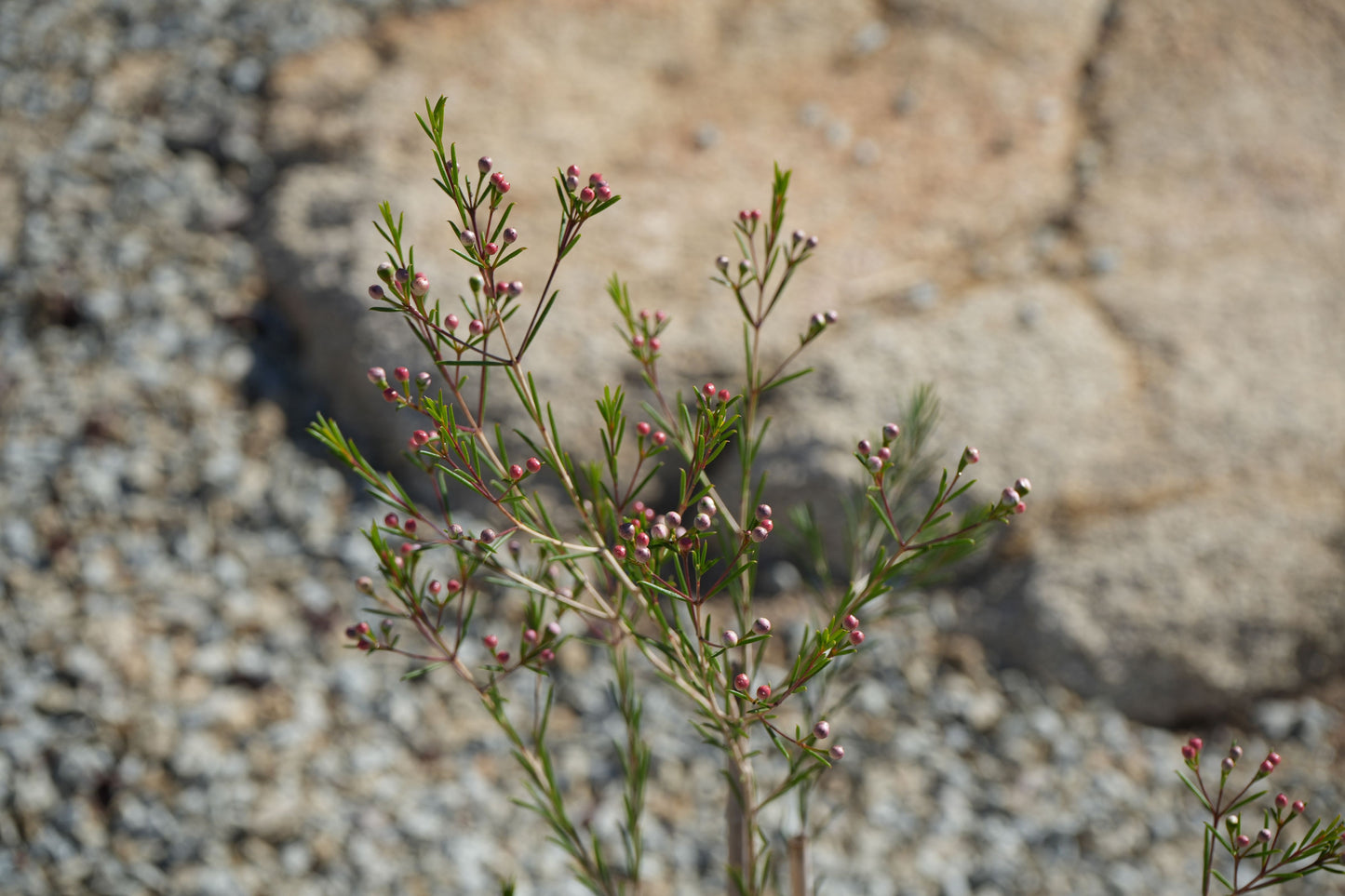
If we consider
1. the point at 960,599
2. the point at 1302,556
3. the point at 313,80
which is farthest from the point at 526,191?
the point at 1302,556

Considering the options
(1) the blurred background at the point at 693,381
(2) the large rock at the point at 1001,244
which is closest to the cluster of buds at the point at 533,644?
(1) the blurred background at the point at 693,381

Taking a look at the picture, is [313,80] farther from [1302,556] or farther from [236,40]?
[1302,556]

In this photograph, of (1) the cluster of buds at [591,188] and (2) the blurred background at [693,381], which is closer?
(1) the cluster of buds at [591,188]

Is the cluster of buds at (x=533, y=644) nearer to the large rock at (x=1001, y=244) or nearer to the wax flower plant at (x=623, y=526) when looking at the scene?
the wax flower plant at (x=623, y=526)

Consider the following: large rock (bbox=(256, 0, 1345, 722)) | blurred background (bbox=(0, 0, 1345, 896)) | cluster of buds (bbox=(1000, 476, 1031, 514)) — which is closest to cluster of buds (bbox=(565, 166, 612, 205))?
cluster of buds (bbox=(1000, 476, 1031, 514))

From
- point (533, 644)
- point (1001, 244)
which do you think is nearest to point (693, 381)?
point (1001, 244)

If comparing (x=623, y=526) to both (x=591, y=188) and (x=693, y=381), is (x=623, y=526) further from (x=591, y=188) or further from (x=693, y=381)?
(x=693, y=381)

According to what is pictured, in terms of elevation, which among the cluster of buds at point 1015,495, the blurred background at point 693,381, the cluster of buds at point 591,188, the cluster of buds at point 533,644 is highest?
the blurred background at point 693,381
